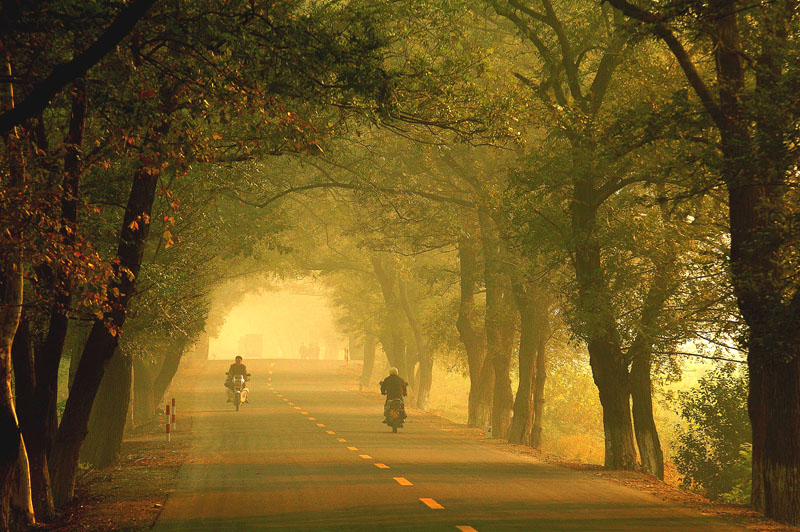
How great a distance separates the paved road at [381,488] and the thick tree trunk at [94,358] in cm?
169

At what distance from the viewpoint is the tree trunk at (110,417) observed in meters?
20.5

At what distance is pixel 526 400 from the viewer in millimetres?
32031

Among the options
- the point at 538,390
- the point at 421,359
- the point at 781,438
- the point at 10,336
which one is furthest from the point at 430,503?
the point at 421,359

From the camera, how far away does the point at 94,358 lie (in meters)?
14.3

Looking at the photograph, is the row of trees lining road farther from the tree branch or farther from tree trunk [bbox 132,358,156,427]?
tree trunk [bbox 132,358,156,427]

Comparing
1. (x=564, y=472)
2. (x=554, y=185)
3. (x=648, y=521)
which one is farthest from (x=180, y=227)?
(x=648, y=521)

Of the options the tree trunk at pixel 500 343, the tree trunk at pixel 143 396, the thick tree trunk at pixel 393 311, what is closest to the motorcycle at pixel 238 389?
the tree trunk at pixel 143 396

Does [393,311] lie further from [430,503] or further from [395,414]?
[430,503]

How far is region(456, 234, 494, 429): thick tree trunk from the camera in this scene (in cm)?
3409

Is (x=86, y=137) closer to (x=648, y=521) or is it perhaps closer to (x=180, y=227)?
(x=180, y=227)

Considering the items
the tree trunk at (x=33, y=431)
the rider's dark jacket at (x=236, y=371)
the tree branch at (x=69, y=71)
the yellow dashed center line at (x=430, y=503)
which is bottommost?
the yellow dashed center line at (x=430, y=503)

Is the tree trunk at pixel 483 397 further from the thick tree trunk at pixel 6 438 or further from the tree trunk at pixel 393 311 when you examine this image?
the thick tree trunk at pixel 6 438

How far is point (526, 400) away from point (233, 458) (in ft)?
46.2

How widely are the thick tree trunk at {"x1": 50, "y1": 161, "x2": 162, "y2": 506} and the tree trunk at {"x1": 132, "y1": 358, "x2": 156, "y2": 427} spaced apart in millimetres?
20077
